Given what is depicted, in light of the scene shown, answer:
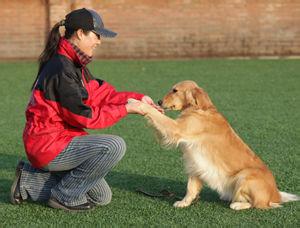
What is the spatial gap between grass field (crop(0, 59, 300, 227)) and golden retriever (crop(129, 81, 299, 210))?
14 cm

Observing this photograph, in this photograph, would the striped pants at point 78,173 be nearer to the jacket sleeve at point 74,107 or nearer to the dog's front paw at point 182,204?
the jacket sleeve at point 74,107

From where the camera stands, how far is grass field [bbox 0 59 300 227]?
527 cm

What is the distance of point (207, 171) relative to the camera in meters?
5.73

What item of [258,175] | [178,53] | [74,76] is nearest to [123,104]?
[74,76]

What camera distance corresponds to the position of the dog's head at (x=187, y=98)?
5.83 m

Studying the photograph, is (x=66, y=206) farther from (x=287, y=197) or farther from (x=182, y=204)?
(x=287, y=197)

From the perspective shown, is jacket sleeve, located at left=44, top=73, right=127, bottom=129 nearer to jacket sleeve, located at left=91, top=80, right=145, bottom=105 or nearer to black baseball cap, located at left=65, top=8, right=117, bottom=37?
black baseball cap, located at left=65, top=8, right=117, bottom=37

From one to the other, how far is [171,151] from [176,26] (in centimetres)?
1464

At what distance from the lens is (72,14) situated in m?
5.30

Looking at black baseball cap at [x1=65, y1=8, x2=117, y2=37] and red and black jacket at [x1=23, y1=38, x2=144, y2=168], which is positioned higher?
black baseball cap at [x1=65, y1=8, x2=117, y2=37]

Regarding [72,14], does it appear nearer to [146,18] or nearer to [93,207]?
[93,207]

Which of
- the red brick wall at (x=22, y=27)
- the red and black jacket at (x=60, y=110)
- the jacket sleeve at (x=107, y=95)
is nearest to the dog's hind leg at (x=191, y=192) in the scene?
the jacket sleeve at (x=107, y=95)

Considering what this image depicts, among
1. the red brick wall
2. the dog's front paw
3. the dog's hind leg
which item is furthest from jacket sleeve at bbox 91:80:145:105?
the red brick wall

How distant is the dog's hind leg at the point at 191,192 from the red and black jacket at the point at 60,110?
3.32ft
